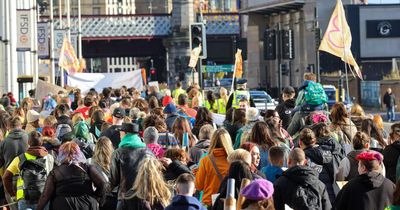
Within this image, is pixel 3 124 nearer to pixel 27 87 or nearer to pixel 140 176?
pixel 140 176

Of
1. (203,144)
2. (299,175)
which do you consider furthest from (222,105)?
(299,175)

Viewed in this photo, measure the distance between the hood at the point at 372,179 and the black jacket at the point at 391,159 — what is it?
8.24 ft

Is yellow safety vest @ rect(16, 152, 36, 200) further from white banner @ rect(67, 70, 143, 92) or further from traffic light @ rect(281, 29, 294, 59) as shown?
traffic light @ rect(281, 29, 294, 59)

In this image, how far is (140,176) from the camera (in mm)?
10398

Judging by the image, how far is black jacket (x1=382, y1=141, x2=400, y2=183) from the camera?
13.0 meters

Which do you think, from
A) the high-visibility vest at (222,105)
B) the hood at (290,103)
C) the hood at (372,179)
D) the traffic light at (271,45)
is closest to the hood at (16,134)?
the hood at (372,179)

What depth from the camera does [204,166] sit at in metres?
11.8

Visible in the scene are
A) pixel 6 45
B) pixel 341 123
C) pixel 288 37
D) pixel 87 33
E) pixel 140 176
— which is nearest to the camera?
pixel 140 176

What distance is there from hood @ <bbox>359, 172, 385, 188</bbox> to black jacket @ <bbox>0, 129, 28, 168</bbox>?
227 inches

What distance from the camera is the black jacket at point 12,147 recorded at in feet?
49.3

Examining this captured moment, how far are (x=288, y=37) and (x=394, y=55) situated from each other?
1137 inches

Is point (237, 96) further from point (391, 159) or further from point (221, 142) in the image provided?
point (221, 142)

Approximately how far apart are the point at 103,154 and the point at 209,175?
1559mm

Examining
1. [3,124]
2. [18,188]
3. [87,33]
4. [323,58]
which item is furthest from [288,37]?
[87,33]
